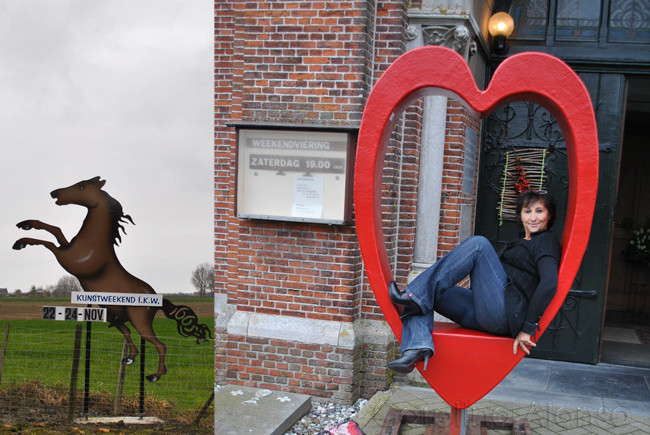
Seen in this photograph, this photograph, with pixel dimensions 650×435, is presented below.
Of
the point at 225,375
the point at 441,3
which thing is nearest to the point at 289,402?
the point at 225,375

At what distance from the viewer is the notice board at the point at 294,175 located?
4.18m

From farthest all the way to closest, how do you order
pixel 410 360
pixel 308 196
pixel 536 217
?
1. pixel 308 196
2. pixel 536 217
3. pixel 410 360

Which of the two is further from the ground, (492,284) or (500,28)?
(500,28)

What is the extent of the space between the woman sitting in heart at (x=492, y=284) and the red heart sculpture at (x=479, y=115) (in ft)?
0.30

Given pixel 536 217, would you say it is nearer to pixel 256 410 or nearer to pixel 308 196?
pixel 308 196

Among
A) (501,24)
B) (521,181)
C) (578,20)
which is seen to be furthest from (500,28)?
(521,181)

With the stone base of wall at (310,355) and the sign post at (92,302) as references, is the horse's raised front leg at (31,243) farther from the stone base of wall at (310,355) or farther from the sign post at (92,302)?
the stone base of wall at (310,355)

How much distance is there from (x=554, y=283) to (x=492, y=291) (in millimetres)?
313

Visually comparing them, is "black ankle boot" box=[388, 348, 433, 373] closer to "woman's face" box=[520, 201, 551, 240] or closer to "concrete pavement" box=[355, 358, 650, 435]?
"woman's face" box=[520, 201, 551, 240]

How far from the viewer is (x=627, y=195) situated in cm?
831

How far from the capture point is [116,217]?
11.9ft

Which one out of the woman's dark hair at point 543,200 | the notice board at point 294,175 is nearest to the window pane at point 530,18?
the notice board at point 294,175

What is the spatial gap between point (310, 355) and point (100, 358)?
1.54 meters

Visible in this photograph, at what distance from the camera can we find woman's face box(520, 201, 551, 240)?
2.93 metres
